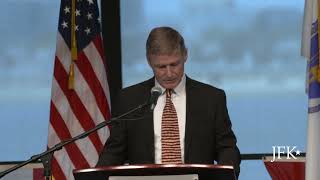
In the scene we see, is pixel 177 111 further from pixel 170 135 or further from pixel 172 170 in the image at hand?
pixel 172 170

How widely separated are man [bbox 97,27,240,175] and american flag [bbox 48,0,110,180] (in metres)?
2.07

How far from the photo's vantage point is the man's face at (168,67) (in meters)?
2.89

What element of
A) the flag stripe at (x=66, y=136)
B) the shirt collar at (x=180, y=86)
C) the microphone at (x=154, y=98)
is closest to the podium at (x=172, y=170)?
the microphone at (x=154, y=98)

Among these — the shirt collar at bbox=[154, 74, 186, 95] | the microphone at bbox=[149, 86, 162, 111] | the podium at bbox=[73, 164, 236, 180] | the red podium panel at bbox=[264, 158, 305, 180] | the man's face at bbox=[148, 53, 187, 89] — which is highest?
the man's face at bbox=[148, 53, 187, 89]

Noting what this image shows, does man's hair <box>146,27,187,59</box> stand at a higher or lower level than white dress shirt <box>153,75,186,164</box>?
higher

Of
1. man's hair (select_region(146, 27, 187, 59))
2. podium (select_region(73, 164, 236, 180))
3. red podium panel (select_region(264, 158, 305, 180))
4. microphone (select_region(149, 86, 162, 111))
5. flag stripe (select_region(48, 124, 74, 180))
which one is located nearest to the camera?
podium (select_region(73, 164, 236, 180))

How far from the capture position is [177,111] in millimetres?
3059

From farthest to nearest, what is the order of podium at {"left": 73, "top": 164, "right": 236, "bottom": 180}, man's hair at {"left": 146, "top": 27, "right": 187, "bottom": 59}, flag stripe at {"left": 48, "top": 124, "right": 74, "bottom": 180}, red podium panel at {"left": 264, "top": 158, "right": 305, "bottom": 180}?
flag stripe at {"left": 48, "top": 124, "right": 74, "bottom": 180} < red podium panel at {"left": 264, "top": 158, "right": 305, "bottom": 180} < man's hair at {"left": 146, "top": 27, "right": 187, "bottom": 59} < podium at {"left": 73, "top": 164, "right": 236, "bottom": 180}

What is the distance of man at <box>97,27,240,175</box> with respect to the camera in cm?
291

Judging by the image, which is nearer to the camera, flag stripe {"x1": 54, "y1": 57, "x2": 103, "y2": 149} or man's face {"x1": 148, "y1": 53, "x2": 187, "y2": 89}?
man's face {"x1": 148, "y1": 53, "x2": 187, "y2": 89}

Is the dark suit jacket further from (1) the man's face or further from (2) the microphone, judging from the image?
(2) the microphone

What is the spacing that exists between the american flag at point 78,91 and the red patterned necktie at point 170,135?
2150 mm

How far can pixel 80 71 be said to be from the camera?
5.20m

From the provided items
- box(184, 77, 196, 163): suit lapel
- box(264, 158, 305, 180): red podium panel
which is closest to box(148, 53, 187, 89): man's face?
box(184, 77, 196, 163): suit lapel
